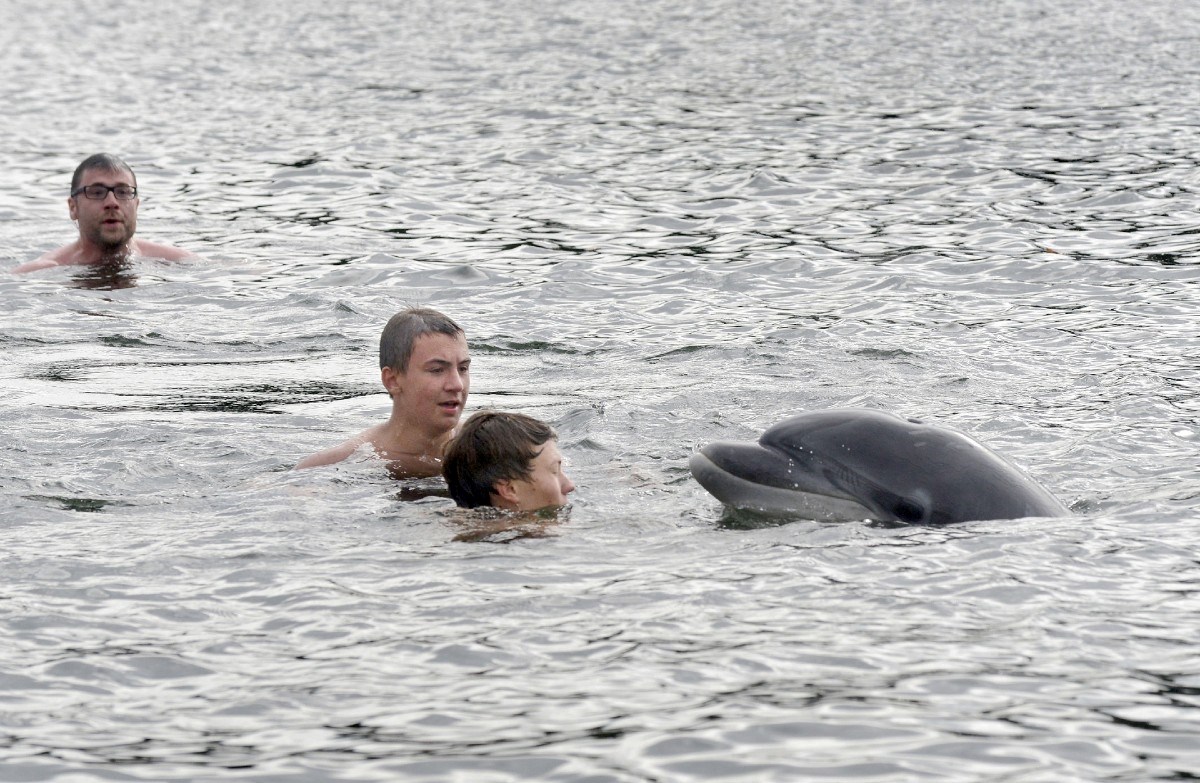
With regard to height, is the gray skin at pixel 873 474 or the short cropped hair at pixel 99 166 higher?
the short cropped hair at pixel 99 166

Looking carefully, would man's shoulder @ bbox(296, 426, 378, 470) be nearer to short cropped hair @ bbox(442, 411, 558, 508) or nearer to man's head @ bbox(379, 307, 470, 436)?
man's head @ bbox(379, 307, 470, 436)

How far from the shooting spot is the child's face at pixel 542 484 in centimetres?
750

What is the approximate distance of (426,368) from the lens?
26.8 ft

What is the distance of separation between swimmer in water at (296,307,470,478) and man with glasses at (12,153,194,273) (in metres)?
6.26

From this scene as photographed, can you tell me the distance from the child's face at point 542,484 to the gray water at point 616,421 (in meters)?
0.21

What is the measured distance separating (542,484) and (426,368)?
1.02 meters

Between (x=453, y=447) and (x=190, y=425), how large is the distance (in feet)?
8.09

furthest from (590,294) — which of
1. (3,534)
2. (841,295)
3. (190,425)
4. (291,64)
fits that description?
(291,64)

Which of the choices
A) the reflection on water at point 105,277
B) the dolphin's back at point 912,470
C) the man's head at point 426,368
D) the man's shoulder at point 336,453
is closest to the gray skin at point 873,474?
the dolphin's back at point 912,470

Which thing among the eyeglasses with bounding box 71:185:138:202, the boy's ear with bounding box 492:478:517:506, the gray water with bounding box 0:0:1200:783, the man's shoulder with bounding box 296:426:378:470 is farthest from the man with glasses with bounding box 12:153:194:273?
the boy's ear with bounding box 492:478:517:506

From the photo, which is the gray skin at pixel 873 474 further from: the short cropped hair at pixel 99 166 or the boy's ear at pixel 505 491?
the short cropped hair at pixel 99 166

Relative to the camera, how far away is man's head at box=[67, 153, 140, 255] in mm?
13906

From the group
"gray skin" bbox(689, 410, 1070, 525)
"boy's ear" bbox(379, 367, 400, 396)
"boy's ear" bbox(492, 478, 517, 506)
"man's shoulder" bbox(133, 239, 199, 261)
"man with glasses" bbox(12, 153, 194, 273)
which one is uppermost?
"man with glasses" bbox(12, 153, 194, 273)

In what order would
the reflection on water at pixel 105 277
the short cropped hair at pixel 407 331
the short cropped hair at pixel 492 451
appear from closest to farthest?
the short cropped hair at pixel 492 451
the short cropped hair at pixel 407 331
the reflection on water at pixel 105 277
